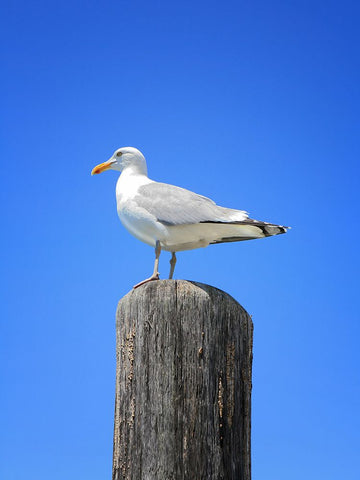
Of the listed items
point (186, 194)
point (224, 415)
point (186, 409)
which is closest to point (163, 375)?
point (186, 409)

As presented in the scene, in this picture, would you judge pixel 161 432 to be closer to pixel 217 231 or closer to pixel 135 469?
pixel 135 469

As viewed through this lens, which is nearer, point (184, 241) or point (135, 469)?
point (135, 469)

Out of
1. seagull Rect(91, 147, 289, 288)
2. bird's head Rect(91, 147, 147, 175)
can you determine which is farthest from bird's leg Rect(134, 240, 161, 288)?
bird's head Rect(91, 147, 147, 175)

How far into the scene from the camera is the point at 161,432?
11.7 feet

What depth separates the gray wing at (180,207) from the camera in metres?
4.97

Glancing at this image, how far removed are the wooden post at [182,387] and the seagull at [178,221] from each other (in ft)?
3.18

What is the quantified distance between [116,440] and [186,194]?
7.86 ft

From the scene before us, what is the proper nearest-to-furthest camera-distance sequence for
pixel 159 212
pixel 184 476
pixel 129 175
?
pixel 184 476, pixel 159 212, pixel 129 175

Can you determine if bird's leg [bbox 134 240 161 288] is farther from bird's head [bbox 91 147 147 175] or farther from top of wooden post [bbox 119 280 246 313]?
bird's head [bbox 91 147 147 175]

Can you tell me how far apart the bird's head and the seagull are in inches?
24.8

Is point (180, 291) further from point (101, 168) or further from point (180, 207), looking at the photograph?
point (101, 168)

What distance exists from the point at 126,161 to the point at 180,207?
52.6 inches

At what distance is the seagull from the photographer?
4.96 metres

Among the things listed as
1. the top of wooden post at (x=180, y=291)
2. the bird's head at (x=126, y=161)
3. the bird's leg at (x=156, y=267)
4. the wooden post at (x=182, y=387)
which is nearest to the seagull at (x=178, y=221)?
the bird's leg at (x=156, y=267)
